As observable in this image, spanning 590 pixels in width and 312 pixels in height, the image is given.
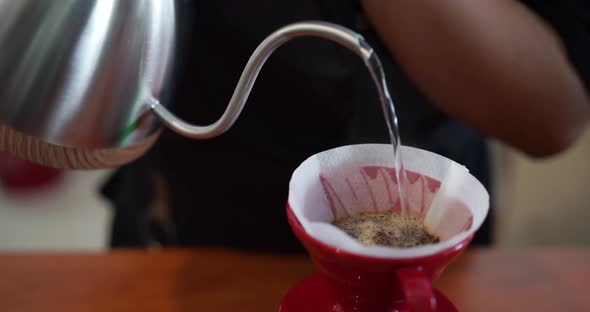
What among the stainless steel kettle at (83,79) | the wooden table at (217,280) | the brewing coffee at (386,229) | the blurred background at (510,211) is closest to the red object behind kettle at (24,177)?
the blurred background at (510,211)

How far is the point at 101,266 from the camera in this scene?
650 millimetres

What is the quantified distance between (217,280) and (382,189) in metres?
0.30

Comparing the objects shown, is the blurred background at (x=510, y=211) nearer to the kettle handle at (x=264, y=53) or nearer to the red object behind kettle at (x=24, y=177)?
the red object behind kettle at (x=24, y=177)

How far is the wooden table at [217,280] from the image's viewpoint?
0.60 metres

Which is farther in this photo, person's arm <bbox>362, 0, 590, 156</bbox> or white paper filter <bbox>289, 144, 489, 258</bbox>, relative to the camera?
person's arm <bbox>362, 0, 590, 156</bbox>

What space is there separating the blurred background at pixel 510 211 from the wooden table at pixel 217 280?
0.69m

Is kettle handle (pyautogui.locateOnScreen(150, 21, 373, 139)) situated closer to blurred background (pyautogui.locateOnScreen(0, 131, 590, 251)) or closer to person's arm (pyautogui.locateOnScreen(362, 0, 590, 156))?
person's arm (pyautogui.locateOnScreen(362, 0, 590, 156))

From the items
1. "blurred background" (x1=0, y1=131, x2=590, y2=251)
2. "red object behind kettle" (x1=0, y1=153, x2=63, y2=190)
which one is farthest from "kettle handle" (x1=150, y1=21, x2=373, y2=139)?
"red object behind kettle" (x1=0, y1=153, x2=63, y2=190)

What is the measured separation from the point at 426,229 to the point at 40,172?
1.54 m

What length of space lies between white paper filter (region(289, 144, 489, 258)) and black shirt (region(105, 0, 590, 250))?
75mm

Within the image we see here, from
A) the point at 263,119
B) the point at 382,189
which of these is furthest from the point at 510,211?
the point at 382,189

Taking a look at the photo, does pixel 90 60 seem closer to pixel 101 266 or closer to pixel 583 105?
A: pixel 101 266

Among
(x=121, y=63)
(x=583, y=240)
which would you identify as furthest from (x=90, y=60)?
(x=583, y=240)

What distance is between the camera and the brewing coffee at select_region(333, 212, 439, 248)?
0.36 meters
